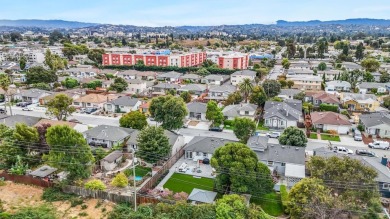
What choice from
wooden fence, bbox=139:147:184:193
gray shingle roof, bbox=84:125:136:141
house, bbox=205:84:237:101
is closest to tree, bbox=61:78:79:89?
house, bbox=205:84:237:101

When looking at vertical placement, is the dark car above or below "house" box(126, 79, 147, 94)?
below

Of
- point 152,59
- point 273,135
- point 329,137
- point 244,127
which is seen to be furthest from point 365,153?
point 152,59

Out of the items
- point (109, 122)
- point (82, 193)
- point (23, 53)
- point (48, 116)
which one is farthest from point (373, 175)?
point (23, 53)

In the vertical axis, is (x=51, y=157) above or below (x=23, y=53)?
below

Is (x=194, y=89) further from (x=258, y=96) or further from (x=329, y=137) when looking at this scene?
(x=329, y=137)

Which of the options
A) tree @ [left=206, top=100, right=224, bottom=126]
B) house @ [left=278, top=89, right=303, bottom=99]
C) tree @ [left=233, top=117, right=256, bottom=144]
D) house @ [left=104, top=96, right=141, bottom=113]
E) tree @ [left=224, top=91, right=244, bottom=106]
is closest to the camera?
tree @ [left=233, top=117, right=256, bottom=144]

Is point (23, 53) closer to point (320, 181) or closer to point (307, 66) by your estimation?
point (307, 66)

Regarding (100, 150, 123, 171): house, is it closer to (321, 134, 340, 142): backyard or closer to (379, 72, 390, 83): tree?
(321, 134, 340, 142): backyard
